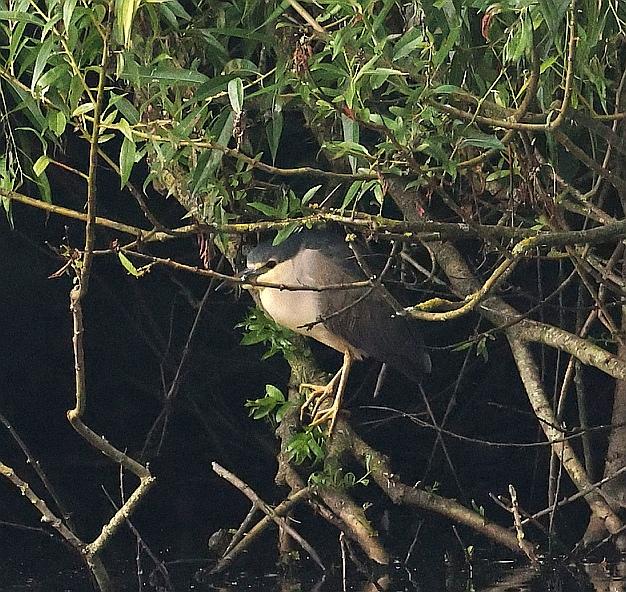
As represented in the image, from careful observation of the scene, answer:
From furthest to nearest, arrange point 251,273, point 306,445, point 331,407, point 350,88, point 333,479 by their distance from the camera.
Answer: point 331,407 < point 251,273 < point 333,479 < point 306,445 < point 350,88

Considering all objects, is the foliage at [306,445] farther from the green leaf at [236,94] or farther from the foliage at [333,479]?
the green leaf at [236,94]

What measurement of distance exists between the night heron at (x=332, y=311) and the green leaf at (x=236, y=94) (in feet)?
4.23

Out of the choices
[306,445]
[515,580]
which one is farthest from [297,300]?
[515,580]

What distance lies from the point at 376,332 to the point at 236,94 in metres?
1.47

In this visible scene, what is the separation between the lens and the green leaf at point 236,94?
1538 millimetres

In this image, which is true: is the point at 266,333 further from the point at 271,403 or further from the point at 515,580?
the point at 515,580

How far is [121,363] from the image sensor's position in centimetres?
370

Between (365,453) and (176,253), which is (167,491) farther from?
(365,453)

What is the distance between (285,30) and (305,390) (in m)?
1.20

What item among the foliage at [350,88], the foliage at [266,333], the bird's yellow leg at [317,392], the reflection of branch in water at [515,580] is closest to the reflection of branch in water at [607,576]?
the reflection of branch in water at [515,580]

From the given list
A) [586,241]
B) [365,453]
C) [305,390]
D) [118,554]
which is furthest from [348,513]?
[586,241]

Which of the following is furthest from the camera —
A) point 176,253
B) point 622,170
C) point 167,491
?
point 167,491

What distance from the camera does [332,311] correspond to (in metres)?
2.94

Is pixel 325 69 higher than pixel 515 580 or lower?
higher
